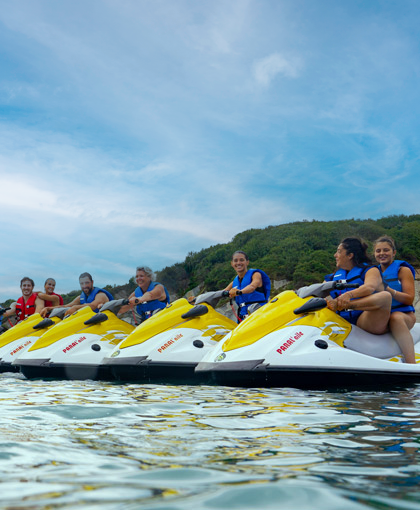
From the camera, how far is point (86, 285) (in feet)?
29.5

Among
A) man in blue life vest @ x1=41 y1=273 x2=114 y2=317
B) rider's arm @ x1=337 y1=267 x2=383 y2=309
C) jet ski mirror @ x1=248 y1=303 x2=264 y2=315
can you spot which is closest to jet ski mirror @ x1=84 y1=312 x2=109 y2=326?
man in blue life vest @ x1=41 y1=273 x2=114 y2=317

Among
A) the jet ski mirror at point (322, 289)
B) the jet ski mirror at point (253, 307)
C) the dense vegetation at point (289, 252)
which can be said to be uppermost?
the dense vegetation at point (289, 252)

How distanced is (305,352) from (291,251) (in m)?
18.5

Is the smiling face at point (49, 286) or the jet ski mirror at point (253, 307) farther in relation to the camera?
the smiling face at point (49, 286)

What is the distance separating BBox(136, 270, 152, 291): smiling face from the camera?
26.7ft

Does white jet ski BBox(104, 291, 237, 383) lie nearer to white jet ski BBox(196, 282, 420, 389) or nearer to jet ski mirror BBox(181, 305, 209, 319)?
jet ski mirror BBox(181, 305, 209, 319)

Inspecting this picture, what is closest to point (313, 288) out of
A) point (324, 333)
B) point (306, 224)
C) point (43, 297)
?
point (324, 333)

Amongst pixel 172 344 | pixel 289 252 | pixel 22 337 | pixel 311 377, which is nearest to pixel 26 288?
pixel 22 337

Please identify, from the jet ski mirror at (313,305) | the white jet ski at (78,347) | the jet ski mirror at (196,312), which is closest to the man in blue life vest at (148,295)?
the white jet ski at (78,347)

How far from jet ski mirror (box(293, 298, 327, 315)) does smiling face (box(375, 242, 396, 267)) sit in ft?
3.60

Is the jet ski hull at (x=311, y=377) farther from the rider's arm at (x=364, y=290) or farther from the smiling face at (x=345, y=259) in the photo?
the smiling face at (x=345, y=259)

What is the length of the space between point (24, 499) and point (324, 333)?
3.78 meters

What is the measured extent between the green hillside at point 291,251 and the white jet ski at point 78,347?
39.0ft

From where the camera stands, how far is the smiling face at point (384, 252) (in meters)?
5.65
